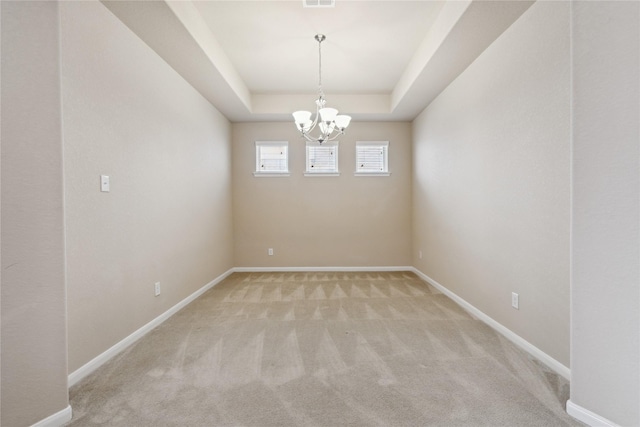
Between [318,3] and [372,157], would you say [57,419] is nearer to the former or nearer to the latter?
[318,3]

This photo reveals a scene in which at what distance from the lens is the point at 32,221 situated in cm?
144

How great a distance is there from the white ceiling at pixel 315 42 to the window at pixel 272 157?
0.85m

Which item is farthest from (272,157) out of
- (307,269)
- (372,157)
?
(307,269)

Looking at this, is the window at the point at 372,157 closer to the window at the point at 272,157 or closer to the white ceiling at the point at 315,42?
the white ceiling at the point at 315,42

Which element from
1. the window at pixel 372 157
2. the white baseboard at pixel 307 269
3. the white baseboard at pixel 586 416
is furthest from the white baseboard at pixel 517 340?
the window at pixel 372 157

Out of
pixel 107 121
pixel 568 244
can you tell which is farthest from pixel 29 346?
pixel 568 244

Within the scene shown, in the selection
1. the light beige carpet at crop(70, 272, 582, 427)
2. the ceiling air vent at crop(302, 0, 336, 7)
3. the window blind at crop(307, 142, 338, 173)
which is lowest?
the light beige carpet at crop(70, 272, 582, 427)

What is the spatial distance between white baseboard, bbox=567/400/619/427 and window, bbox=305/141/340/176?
14.1 feet

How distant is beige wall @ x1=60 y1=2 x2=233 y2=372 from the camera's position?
199 centimetres

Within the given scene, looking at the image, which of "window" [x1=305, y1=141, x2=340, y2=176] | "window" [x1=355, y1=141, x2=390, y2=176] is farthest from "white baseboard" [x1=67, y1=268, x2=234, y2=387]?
"window" [x1=355, y1=141, x2=390, y2=176]

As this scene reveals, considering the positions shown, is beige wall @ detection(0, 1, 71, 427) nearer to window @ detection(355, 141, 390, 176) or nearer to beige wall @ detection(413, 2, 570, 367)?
beige wall @ detection(413, 2, 570, 367)

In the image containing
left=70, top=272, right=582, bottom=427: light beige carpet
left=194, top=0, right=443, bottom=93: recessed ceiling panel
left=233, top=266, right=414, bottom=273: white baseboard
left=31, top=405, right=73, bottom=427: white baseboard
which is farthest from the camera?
left=233, top=266, right=414, bottom=273: white baseboard

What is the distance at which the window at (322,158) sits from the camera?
17.6 ft

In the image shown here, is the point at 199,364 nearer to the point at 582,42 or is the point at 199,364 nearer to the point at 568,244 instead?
the point at 568,244
